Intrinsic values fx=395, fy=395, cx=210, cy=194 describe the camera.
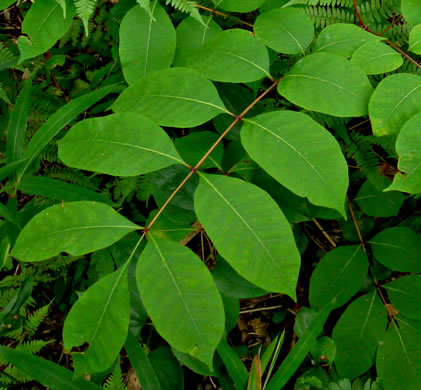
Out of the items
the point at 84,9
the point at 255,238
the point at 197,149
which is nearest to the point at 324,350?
the point at 255,238

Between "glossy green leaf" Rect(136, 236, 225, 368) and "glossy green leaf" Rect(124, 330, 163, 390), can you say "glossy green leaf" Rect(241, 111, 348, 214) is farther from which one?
"glossy green leaf" Rect(124, 330, 163, 390)

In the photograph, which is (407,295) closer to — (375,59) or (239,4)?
(375,59)

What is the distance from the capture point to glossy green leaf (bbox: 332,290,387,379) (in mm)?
1496

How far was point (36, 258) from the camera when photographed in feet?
→ 3.52

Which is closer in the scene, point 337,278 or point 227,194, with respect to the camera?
point 227,194

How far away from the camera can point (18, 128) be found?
1.73 meters

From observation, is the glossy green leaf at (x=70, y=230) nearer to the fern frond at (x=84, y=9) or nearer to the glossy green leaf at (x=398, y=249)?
the fern frond at (x=84, y=9)

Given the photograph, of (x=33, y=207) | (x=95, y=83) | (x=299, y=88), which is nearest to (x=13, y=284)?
(x=33, y=207)

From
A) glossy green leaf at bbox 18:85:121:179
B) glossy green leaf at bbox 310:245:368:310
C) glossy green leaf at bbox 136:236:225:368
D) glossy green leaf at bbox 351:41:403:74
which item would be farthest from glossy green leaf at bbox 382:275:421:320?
glossy green leaf at bbox 18:85:121:179

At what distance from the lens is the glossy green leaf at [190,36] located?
4.60ft

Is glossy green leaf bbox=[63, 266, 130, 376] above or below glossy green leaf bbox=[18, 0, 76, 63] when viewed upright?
below

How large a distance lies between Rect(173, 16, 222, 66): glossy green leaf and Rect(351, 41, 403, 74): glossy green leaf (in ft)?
1.63

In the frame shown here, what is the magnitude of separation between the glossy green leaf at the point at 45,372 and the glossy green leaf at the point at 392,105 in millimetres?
1297

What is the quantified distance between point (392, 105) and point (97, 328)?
1.01m
